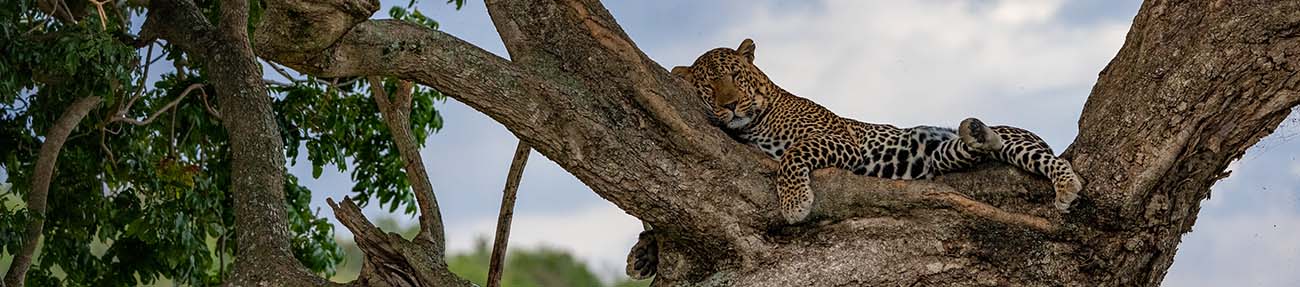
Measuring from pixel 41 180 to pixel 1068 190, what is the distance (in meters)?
5.55

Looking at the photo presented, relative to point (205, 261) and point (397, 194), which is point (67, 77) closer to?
point (205, 261)

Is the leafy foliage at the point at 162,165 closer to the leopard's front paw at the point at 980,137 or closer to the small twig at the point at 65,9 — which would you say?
the small twig at the point at 65,9

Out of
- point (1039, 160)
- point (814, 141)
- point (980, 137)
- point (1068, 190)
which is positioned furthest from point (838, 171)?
point (1068, 190)

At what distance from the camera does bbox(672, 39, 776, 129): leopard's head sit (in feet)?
23.2

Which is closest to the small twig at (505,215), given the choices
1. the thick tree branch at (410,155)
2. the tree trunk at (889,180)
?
the thick tree branch at (410,155)

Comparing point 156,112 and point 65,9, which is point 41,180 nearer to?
point 156,112

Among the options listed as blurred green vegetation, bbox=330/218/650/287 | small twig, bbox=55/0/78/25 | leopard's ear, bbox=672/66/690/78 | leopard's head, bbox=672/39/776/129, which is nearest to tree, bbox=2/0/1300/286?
leopard's head, bbox=672/39/776/129

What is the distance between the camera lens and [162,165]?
9.02 metres

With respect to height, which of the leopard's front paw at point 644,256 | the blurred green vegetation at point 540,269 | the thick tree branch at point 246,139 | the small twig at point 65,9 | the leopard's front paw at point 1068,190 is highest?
the blurred green vegetation at point 540,269

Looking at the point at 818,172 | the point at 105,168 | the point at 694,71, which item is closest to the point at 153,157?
the point at 105,168

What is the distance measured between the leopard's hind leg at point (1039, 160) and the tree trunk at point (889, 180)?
55mm

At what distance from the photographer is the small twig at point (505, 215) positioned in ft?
25.8

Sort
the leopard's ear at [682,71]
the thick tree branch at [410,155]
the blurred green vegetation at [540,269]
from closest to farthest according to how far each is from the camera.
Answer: the leopard's ear at [682,71] → the thick tree branch at [410,155] → the blurred green vegetation at [540,269]

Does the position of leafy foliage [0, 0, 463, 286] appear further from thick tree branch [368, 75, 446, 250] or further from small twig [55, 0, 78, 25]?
thick tree branch [368, 75, 446, 250]
